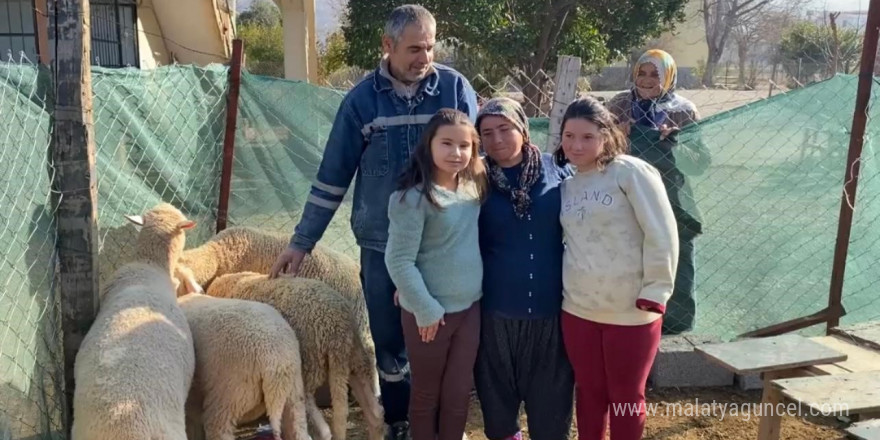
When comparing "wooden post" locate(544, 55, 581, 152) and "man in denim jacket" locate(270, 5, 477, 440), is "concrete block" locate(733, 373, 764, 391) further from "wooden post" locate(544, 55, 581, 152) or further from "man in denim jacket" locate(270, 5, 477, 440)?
"man in denim jacket" locate(270, 5, 477, 440)

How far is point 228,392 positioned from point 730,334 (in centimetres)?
317

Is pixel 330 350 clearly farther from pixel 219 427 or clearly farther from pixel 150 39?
pixel 150 39

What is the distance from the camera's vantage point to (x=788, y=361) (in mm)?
3197

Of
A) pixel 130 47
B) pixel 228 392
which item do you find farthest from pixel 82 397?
pixel 130 47

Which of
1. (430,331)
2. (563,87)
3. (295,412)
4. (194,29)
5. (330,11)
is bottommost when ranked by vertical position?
(295,412)

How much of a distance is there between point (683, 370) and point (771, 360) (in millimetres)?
1290

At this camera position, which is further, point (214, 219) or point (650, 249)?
point (214, 219)

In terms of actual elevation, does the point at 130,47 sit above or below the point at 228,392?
above

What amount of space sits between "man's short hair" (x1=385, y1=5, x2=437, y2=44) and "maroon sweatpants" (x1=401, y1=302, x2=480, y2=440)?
116 centimetres

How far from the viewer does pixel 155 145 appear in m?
4.36

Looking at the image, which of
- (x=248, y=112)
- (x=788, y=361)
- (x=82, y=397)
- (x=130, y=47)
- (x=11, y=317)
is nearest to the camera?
(x=82, y=397)

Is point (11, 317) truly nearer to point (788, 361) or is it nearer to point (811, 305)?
point (788, 361)

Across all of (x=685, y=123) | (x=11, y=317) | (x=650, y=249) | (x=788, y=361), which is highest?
(x=685, y=123)

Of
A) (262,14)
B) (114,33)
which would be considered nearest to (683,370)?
(114,33)
